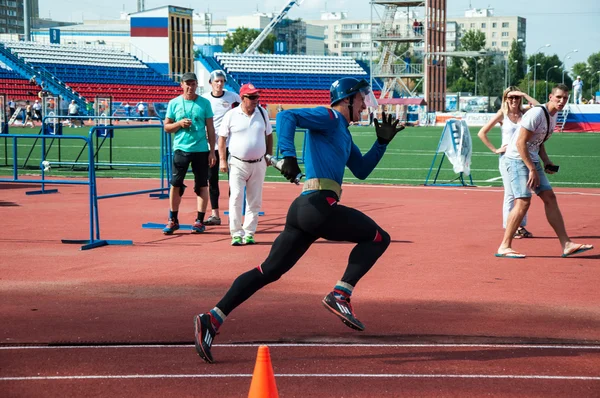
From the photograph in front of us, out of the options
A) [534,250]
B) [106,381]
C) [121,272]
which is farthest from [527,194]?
[106,381]

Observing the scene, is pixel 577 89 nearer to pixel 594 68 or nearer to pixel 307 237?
pixel 307 237

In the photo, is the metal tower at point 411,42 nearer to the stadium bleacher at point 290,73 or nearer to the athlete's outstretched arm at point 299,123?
the stadium bleacher at point 290,73

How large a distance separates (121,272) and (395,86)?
85.4 m

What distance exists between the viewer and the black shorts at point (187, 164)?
471 inches

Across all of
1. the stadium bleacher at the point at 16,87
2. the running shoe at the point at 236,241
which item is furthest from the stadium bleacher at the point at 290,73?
the running shoe at the point at 236,241

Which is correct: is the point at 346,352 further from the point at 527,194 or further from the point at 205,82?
the point at 205,82

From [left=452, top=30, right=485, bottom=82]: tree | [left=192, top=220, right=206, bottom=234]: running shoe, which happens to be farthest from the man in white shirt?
[left=452, top=30, right=485, bottom=82]: tree

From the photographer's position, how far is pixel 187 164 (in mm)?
11977

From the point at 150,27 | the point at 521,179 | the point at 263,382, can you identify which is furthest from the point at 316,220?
the point at 150,27

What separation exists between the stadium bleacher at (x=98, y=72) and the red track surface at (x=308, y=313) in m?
59.6

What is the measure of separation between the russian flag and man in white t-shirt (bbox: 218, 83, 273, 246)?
312 ft

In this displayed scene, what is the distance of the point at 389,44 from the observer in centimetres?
9206

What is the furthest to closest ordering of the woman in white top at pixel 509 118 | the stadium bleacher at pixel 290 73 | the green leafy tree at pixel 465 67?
1. the green leafy tree at pixel 465 67
2. the stadium bleacher at pixel 290 73
3. the woman in white top at pixel 509 118

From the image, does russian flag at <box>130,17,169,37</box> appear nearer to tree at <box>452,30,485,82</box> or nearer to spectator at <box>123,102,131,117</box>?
spectator at <box>123,102,131,117</box>
